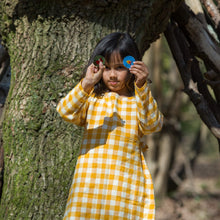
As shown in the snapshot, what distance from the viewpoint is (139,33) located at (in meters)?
2.69

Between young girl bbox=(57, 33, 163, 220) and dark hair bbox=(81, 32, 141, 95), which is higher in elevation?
dark hair bbox=(81, 32, 141, 95)

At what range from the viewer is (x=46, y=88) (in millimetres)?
2521

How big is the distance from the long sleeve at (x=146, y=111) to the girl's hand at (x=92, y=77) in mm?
232

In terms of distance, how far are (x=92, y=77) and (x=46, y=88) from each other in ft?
1.70

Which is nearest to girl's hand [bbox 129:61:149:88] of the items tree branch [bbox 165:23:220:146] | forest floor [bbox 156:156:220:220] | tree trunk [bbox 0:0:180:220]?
tree trunk [bbox 0:0:180:220]

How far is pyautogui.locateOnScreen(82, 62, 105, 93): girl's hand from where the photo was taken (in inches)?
83.4

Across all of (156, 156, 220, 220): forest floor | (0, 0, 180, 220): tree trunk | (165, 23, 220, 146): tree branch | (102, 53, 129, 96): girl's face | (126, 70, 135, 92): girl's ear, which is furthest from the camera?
(156, 156, 220, 220): forest floor

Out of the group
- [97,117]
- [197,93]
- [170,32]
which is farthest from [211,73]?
[97,117]

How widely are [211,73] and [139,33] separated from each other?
90 cm

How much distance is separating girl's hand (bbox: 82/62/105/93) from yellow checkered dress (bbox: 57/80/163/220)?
→ 1.4 inches

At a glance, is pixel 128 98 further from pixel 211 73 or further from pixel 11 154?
pixel 211 73

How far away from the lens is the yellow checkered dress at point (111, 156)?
83.0 inches

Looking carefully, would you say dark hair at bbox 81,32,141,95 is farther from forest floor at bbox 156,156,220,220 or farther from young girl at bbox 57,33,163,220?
forest floor at bbox 156,156,220,220

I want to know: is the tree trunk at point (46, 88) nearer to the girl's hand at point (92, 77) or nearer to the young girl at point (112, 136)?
the young girl at point (112, 136)
